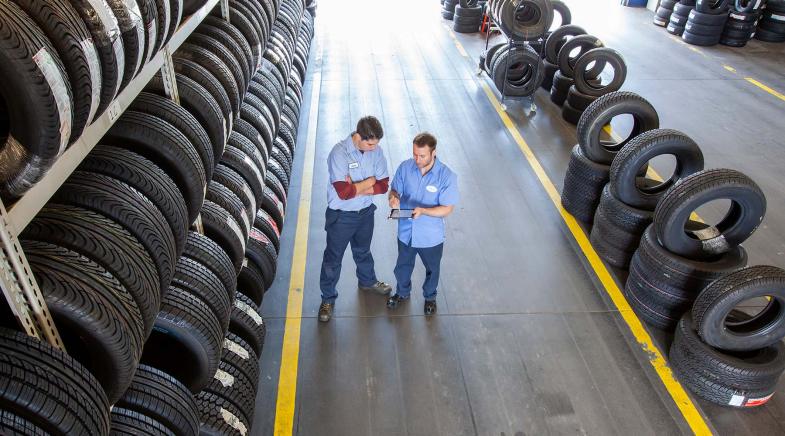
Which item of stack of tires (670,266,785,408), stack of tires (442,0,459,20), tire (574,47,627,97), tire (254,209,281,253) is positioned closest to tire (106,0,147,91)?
tire (254,209,281,253)

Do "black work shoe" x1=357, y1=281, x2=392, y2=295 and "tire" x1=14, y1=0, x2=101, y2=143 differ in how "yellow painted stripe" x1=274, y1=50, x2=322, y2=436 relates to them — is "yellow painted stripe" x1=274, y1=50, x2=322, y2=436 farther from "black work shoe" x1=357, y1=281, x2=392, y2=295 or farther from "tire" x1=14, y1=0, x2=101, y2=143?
"tire" x1=14, y1=0, x2=101, y2=143

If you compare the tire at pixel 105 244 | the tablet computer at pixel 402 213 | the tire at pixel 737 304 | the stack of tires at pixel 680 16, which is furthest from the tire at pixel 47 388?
the stack of tires at pixel 680 16

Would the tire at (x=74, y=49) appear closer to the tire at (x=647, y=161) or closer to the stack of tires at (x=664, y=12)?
the tire at (x=647, y=161)

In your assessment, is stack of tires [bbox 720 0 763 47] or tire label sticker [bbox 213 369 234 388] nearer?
tire label sticker [bbox 213 369 234 388]

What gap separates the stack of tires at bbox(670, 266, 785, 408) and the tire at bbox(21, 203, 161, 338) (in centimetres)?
410

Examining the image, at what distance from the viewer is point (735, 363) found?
4.55 metres

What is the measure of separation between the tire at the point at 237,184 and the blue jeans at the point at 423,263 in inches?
56.4

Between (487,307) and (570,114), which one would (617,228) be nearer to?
(487,307)

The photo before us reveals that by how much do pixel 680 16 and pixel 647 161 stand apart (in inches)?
498

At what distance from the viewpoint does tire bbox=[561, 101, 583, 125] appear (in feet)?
32.1

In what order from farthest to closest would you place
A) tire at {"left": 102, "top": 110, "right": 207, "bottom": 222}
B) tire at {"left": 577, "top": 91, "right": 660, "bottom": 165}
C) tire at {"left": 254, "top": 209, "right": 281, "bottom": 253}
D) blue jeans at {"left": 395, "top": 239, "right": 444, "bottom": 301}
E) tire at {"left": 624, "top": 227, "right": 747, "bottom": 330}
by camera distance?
→ tire at {"left": 577, "top": 91, "right": 660, "bottom": 165} < tire at {"left": 254, "top": 209, "right": 281, "bottom": 253} < blue jeans at {"left": 395, "top": 239, "right": 444, "bottom": 301} < tire at {"left": 624, "top": 227, "right": 747, "bottom": 330} < tire at {"left": 102, "top": 110, "right": 207, "bottom": 222}

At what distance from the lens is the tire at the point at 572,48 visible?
10.1 m

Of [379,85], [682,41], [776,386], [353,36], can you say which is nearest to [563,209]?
[776,386]

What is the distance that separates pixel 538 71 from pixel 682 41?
787cm
